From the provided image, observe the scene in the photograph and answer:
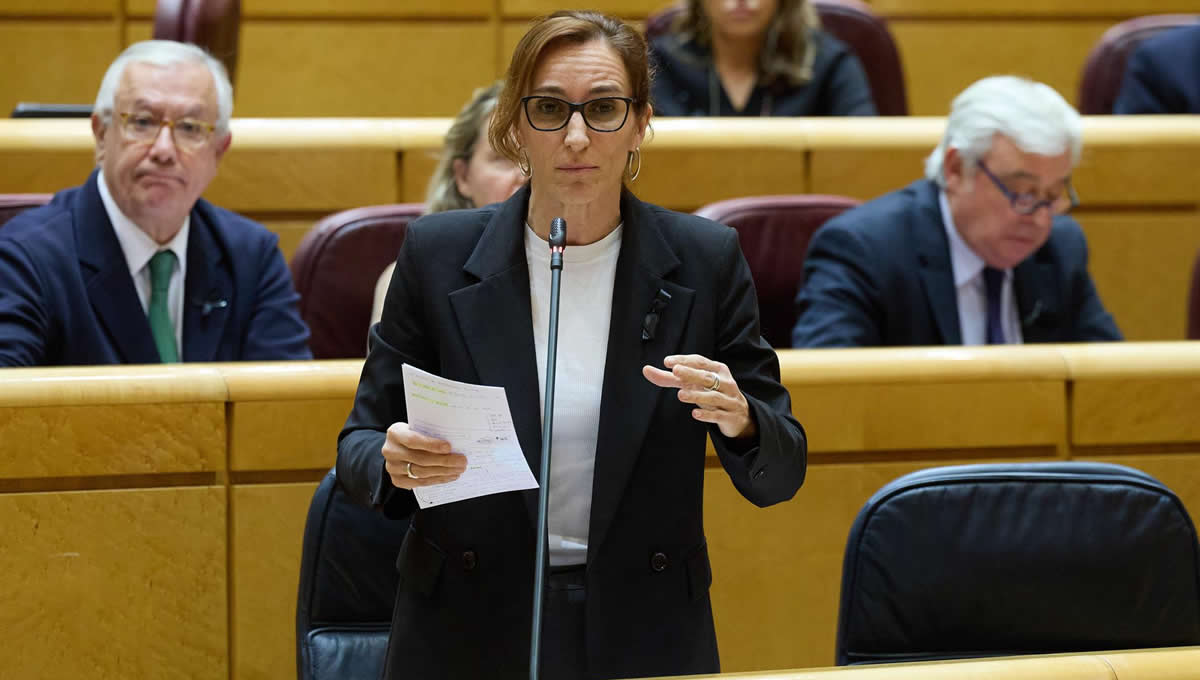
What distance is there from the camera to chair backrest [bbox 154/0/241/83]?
206 centimetres

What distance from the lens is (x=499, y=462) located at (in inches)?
33.9

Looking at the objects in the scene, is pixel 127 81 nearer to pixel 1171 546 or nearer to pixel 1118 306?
pixel 1171 546

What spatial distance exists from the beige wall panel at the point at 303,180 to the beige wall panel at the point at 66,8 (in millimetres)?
963

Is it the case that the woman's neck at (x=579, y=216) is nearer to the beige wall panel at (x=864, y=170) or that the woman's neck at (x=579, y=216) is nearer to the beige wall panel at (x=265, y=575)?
the beige wall panel at (x=265, y=575)

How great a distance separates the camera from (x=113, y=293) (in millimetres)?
1542

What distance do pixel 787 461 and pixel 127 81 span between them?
1095 mm

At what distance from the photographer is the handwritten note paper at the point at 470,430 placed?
2.73ft

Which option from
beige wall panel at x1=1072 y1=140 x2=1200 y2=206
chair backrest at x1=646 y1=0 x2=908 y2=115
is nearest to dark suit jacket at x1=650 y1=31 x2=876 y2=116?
chair backrest at x1=646 y1=0 x2=908 y2=115

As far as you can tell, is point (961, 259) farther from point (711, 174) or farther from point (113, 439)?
point (113, 439)

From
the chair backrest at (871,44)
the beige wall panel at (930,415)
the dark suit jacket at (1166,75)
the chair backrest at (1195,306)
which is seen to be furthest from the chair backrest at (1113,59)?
the beige wall panel at (930,415)

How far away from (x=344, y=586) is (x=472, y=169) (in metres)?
0.75

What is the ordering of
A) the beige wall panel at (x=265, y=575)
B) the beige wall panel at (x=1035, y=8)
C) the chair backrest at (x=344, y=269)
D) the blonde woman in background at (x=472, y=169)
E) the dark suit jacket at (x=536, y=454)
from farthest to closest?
1. the beige wall panel at (x=1035, y=8)
2. the chair backrest at (x=344, y=269)
3. the blonde woman in background at (x=472, y=169)
4. the beige wall panel at (x=265, y=575)
5. the dark suit jacket at (x=536, y=454)

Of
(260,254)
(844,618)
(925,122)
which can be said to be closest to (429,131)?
(260,254)

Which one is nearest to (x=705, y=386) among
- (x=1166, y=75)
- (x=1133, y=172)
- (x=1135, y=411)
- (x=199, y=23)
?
Result: (x=1135, y=411)
